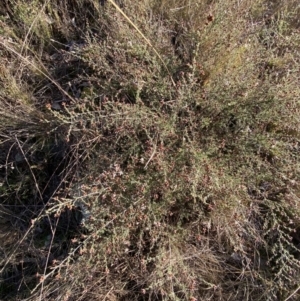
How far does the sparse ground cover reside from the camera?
2.06 metres

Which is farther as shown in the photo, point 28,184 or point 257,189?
point 28,184

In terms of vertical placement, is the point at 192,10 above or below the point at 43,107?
above

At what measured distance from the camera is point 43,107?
99.3 inches

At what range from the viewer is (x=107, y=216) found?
83.3 inches

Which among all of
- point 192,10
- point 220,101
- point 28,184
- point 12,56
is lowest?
point 28,184

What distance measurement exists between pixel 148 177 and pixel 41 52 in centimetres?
117

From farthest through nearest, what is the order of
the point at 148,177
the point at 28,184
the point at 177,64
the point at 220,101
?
the point at 28,184, the point at 177,64, the point at 220,101, the point at 148,177

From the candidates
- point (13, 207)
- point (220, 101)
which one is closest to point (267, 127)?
point (220, 101)

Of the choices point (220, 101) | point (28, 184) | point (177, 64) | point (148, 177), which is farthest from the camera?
point (28, 184)

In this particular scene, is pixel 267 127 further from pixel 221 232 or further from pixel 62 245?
pixel 62 245

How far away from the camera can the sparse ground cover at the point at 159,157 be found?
6.77ft

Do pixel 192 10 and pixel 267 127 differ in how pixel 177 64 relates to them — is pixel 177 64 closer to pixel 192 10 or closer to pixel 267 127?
pixel 192 10

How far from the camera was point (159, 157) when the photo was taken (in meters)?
2.03

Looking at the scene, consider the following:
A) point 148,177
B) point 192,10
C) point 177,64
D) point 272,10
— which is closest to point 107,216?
point 148,177
